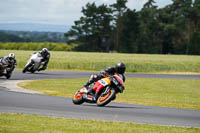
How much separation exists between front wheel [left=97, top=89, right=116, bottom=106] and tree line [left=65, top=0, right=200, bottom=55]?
3723 inches

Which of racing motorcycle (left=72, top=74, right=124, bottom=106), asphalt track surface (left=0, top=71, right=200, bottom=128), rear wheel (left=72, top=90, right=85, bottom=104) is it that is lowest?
asphalt track surface (left=0, top=71, right=200, bottom=128)

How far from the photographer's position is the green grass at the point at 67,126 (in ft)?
36.0

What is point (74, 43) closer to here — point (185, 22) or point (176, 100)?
point (185, 22)

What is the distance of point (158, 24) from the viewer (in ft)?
367

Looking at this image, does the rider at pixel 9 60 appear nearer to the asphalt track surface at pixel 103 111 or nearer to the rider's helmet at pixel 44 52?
the rider's helmet at pixel 44 52

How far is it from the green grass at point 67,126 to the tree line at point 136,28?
3861 inches

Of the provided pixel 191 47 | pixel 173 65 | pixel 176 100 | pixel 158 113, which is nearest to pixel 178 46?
pixel 191 47

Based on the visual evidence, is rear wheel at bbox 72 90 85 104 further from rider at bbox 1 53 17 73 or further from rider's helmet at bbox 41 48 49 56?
rider's helmet at bbox 41 48 49 56

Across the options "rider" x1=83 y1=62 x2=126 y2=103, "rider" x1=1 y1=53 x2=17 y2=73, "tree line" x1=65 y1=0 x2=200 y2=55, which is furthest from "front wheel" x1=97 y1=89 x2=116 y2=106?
"tree line" x1=65 y1=0 x2=200 y2=55

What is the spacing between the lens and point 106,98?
617 inches

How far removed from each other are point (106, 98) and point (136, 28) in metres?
102

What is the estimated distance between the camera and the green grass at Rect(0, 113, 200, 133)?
11.0 metres

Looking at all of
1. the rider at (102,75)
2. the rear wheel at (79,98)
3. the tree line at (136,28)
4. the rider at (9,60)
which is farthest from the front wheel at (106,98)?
the tree line at (136,28)

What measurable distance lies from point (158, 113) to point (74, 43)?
107956 mm
